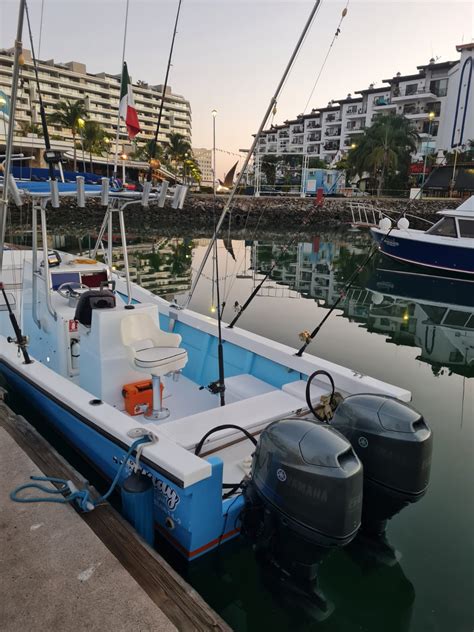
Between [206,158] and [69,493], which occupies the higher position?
[206,158]

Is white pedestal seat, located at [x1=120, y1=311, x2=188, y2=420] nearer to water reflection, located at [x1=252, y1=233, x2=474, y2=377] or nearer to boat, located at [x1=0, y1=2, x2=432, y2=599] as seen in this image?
boat, located at [x1=0, y1=2, x2=432, y2=599]

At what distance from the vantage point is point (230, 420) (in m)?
3.79

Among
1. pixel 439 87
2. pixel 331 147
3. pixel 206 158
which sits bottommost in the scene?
pixel 206 158

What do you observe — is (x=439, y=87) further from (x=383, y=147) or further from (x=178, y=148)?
(x=178, y=148)

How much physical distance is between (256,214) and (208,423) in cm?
3758

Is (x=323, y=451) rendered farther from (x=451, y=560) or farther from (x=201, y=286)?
(x=201, y=286)

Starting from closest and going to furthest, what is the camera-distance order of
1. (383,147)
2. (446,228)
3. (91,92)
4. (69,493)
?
(69,493), (446,228), (383,147), (91,92)

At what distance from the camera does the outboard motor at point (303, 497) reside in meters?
2.50

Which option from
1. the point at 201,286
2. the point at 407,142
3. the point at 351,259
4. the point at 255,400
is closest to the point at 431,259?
the point at 351,259

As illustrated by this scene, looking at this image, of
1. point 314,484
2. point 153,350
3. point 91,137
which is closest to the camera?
point 314,484

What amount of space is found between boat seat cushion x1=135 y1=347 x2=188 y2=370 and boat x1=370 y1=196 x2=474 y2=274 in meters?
13.5

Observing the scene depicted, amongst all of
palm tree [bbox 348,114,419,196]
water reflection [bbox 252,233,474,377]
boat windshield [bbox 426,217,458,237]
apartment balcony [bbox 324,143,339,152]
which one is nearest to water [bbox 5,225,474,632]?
water reflection [bbox 252,233,474,377]

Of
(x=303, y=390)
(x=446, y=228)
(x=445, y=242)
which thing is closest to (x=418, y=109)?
(x=446, y=228)

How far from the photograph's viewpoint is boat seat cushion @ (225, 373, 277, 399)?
4811 millimetres
